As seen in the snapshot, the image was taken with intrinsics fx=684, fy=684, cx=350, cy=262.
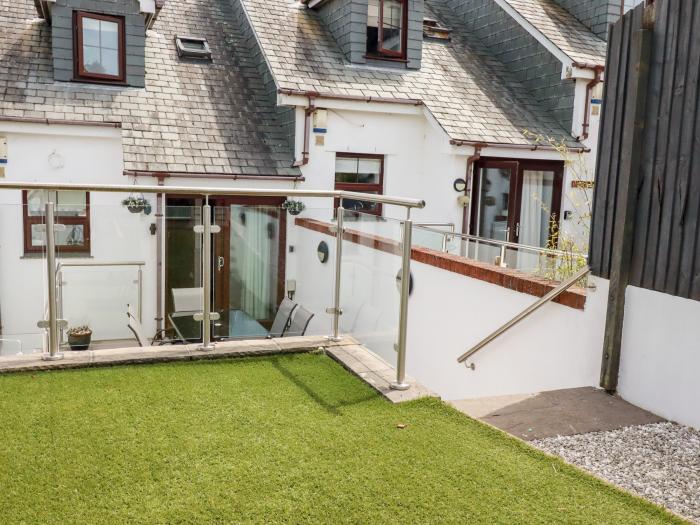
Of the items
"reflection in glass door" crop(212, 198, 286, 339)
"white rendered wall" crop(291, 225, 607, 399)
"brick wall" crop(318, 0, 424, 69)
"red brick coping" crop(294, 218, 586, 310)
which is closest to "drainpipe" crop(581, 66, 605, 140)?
"brick wall" crop(318, 0, 424, 69)

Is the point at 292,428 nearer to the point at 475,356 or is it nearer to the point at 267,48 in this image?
the point at 475,356

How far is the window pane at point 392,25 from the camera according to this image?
41.7 ft

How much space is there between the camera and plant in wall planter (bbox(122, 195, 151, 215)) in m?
5.62

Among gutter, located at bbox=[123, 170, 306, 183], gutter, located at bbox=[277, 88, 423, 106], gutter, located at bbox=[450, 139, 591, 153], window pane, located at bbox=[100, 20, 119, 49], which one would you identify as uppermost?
window pane, located at bbox=[100, 20, 119, 49]

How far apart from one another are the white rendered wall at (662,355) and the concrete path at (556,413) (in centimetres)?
12

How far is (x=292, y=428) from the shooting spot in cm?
397

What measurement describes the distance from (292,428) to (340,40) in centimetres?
1007

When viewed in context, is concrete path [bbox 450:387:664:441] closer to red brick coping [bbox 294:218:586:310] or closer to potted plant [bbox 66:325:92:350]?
red brick coping [bbox 294:218:586:310]

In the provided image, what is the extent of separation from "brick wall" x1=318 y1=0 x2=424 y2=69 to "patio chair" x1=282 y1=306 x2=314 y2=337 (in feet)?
23.4

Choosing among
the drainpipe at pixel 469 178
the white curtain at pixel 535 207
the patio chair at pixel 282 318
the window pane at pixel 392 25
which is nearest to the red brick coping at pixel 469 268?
the patio chair at pixel 282 318

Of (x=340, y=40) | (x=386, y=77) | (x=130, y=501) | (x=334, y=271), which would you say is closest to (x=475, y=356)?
(x=334, y=271)

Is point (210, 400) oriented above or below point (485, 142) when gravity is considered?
below

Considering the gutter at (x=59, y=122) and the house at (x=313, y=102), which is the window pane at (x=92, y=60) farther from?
the gutter at (x=59, y=122)

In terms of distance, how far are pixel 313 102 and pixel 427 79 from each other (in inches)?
104
